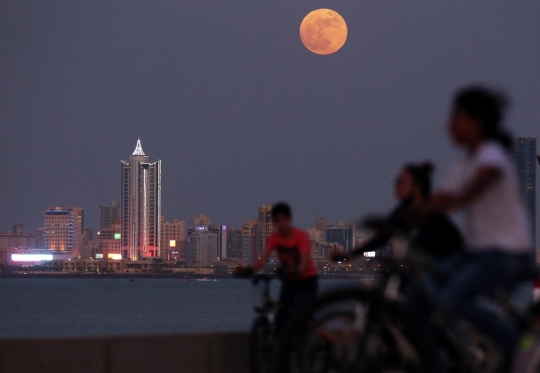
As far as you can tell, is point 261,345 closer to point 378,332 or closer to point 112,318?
point 378,332

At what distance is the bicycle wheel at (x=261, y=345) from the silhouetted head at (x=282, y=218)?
72 centimetres

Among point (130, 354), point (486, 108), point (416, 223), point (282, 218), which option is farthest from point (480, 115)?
point (130, 354)

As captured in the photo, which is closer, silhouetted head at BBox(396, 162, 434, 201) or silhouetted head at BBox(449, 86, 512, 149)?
silhouetted head at BBox(449, 86, 512, 149)

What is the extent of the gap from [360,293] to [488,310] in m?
0.57

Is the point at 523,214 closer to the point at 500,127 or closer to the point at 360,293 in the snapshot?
the point at 500,127

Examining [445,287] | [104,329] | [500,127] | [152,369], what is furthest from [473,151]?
[104,329]

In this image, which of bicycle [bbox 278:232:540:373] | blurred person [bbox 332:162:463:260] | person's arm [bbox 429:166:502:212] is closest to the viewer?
person's arm [bbox 429:166:502:212]

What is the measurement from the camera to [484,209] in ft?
14.3

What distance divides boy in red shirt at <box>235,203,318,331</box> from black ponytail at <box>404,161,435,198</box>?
2.10 meters

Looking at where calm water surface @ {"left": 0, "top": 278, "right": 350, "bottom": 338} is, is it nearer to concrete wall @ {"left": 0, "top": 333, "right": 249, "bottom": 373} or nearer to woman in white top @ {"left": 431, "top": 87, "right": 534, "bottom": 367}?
concrete wall @ {"left": 0, "top": 333, "right": 249, "bottom": 373}

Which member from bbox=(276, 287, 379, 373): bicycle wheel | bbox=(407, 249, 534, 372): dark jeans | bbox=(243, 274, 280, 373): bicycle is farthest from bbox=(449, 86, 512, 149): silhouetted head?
bbox=(243, 274, 280, 373): bicycle

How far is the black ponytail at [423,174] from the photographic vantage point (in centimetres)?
573

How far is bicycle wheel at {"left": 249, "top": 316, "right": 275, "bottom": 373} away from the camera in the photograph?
734 cm

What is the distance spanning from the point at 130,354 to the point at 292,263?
4.57 ft
